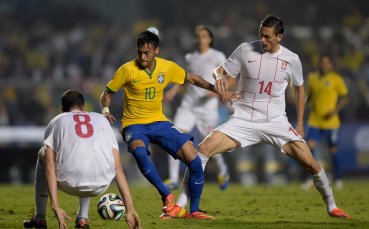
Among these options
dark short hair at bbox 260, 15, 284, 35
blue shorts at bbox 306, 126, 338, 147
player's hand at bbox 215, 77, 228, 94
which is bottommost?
blue shorts at bbox 306, 126, 338, 147

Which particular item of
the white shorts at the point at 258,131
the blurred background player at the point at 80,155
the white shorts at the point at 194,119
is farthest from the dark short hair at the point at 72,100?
the white shorts at the point at 194,119

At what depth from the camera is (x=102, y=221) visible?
10070 millimetres

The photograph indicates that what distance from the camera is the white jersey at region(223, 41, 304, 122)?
1042 cm

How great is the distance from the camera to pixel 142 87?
409 inches

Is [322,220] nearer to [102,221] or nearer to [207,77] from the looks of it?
[102,221]

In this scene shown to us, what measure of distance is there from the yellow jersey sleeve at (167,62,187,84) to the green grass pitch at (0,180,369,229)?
1769 mm

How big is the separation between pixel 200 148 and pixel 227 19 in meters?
16.7

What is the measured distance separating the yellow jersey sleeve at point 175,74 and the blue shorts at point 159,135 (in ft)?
2.05

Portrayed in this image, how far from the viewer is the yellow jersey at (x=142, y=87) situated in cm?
1031

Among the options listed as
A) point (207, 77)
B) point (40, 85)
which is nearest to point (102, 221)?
point (207, 77)

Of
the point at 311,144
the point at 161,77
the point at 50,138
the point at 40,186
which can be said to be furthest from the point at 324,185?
the point at 311,144

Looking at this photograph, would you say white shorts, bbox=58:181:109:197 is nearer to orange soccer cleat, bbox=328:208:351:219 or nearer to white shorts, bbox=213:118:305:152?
white shorts, bbox=213:118:305:152

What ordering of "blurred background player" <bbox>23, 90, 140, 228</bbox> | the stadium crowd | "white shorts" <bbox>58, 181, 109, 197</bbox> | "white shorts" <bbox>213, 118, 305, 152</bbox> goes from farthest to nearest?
the stadium crowd → "white shorts" <bbox>213, 118, 305, 152</bbox> → "white shorts" <bbox>58, 181, 109, 197</bbox> → "blurred background player" <bbox>23, 90, 140, 228</bbox>

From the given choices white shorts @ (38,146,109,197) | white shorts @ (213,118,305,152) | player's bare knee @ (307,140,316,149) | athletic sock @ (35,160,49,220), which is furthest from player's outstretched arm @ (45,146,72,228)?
player's bare knee @ (307,140,316,149)
